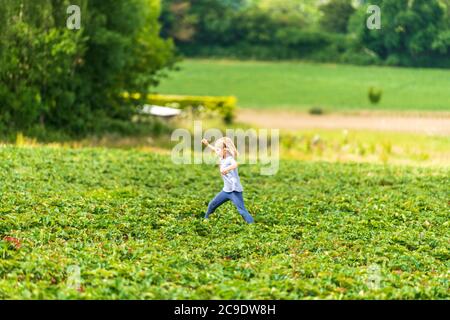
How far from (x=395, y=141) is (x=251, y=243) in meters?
25.6

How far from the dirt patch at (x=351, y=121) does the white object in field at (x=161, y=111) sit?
3.60m

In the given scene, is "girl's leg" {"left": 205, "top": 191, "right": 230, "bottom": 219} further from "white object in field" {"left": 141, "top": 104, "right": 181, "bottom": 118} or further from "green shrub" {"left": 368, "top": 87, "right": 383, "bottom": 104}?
"green shrub" {"left": 368, "top": 87, "right": 383, "bottom": 104}

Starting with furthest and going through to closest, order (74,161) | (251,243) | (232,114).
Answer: (232,114) → (74,161) → (251,243)

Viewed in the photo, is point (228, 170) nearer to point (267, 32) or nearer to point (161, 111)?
point (161, 111)

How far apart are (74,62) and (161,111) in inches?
385

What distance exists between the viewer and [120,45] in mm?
32688

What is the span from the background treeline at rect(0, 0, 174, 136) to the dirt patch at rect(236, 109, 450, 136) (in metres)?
8.15

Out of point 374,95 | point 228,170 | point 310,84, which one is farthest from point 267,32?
point 228,170

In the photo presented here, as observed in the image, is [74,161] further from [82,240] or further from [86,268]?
[86,268]

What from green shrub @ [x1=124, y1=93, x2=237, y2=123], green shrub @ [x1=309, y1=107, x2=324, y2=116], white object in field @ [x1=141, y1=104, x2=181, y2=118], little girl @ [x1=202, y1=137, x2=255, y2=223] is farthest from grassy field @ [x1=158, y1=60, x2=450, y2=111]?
little girl @ [x1=202, y1=137, x2=255, y2=223]

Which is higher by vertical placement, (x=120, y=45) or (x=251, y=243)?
(x=120, y=45)

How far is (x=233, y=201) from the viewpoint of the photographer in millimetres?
14688
